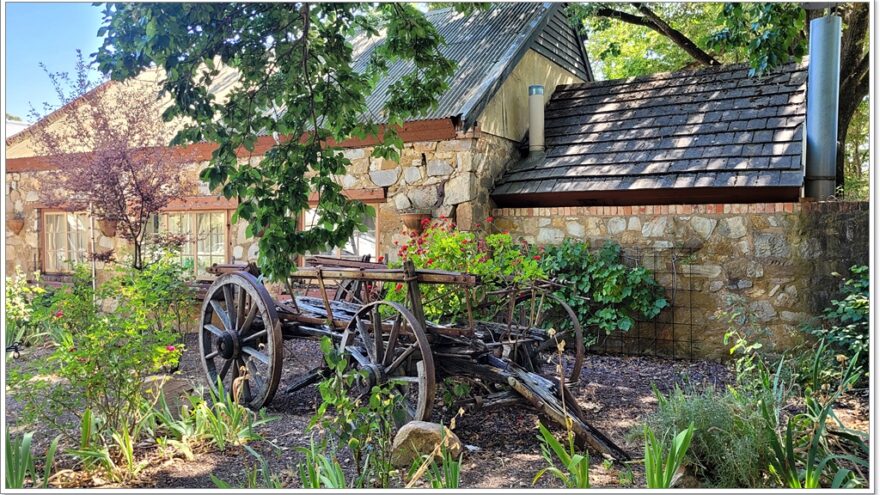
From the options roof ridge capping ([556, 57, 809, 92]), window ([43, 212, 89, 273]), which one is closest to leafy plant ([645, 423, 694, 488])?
roof ridge capping ([556, 57, 809, 92])

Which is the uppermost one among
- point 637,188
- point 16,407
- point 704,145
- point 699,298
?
point 704,145

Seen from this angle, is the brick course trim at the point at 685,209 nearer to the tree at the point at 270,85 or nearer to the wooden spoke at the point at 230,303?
the tree at the point at 270,85

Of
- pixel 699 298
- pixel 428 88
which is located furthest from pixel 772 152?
pixel 428 88

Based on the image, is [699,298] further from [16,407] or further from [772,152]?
[16,407]

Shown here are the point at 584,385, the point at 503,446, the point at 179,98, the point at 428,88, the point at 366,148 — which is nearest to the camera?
the point at 179,98

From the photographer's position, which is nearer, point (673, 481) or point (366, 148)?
point (673, 481)

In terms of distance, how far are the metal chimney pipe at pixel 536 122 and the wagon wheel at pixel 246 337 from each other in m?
4.14

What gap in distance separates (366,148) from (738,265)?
4.21 m

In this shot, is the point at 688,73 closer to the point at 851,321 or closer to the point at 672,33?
the point at 672,33

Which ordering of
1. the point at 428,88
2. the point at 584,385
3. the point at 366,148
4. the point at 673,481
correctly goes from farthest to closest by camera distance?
1. the point at 366,148
2. the point at 584,385
3. the point at 428,88
4. the point at 673,481

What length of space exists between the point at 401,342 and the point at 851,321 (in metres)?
3.94

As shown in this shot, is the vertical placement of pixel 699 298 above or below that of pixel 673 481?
above

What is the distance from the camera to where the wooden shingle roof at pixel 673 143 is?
624 cm

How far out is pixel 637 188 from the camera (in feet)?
21.2
